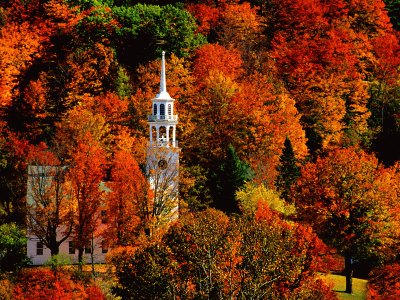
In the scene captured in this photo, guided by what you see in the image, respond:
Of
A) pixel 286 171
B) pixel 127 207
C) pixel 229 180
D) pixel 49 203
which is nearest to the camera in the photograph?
pixel 127 207

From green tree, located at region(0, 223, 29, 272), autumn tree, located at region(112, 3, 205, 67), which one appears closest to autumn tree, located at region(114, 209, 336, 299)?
green tree, located at region(0, 223, 29, 272)

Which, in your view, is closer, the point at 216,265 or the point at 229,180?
the point at 216,265

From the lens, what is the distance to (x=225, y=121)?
3816 inches

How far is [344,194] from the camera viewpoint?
262 ft

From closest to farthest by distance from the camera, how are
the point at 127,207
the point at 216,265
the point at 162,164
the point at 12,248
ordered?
1. the point at 216,265
2. the point at 127,207
3. the point at 12,248
4. the point at 162,164

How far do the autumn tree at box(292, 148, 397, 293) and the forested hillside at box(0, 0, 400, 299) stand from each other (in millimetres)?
110

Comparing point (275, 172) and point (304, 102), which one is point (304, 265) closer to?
point (275, 172)

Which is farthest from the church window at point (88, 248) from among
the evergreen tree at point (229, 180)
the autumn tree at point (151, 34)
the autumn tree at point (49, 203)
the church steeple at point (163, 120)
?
the autumn tree at point (151, 34)

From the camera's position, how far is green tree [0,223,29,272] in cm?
7981

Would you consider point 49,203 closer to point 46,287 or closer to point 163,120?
point 46,287

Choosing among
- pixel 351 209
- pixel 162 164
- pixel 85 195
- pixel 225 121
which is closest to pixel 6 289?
pixel 85 195

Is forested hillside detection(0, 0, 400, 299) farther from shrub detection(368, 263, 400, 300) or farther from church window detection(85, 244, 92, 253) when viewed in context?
church window detection(85, 244, 92, 253)

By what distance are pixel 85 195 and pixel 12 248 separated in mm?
7095

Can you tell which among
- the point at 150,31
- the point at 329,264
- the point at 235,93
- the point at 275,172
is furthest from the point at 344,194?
the point at 150,31
